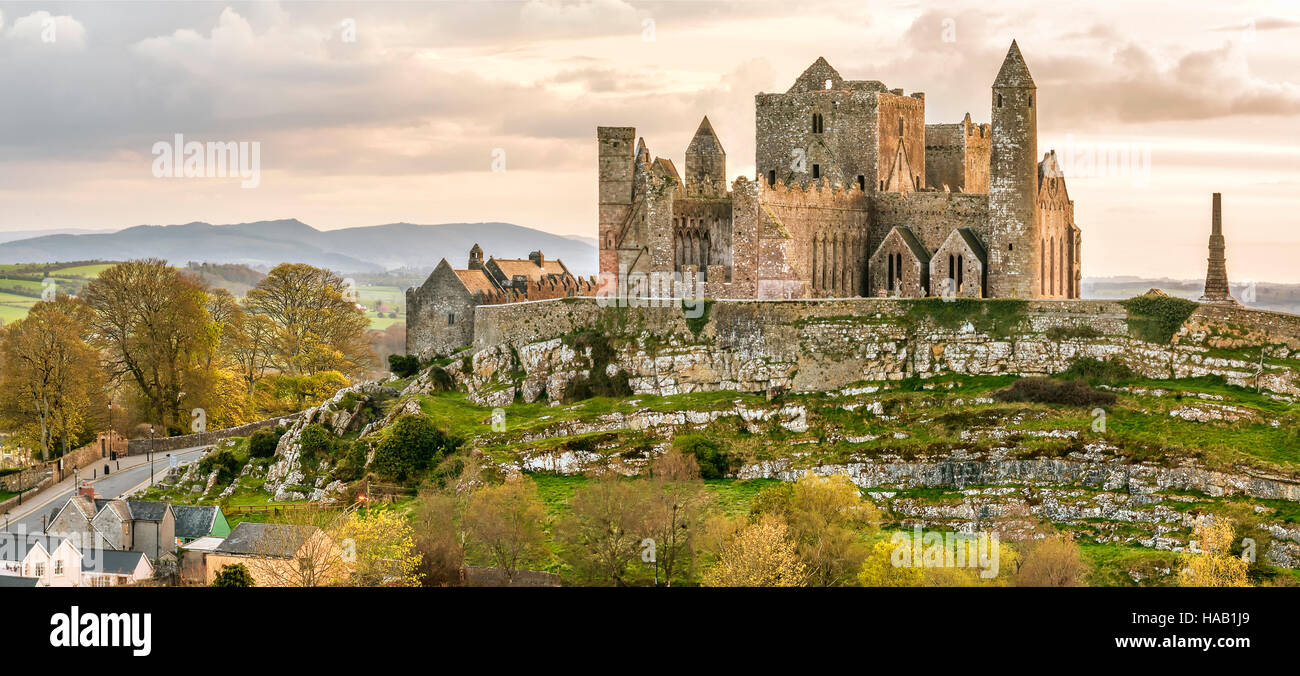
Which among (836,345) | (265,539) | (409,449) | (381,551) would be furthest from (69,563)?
(836,345)

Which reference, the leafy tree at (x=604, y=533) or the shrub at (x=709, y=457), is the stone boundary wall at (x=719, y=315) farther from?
the leafy tree at (x=604, y=533)

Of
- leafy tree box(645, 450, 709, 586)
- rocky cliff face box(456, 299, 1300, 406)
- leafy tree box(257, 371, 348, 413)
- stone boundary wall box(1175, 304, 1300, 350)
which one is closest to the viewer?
leafy tree box(645, 450, 709, 586)

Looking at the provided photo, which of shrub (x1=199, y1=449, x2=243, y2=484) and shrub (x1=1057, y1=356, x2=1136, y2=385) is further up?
shrub (x1=1057, y1=356, x2=1136, y2=385)

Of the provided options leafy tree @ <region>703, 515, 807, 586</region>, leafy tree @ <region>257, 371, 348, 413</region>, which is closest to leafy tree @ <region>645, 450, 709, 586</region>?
leafy tree @ <region>703, 515, 807, 586</region>

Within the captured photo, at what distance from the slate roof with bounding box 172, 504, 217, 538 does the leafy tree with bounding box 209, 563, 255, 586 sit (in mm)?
9178

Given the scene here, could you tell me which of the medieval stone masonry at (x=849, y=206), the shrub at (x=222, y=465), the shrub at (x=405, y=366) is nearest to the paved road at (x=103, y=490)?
the shrub at (x=222, y=465)

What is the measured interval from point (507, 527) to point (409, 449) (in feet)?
42.1

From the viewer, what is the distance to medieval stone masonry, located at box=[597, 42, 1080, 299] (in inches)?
2653

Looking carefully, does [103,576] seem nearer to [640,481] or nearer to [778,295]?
[640,481]

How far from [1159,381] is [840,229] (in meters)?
17.5

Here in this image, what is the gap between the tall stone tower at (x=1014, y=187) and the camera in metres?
66.2

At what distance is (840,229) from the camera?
7288 cm

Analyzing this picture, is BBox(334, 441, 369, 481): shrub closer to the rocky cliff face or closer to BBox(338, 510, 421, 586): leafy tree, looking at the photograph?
the rocky cliff face

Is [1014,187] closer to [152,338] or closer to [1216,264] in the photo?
[1216,264]
